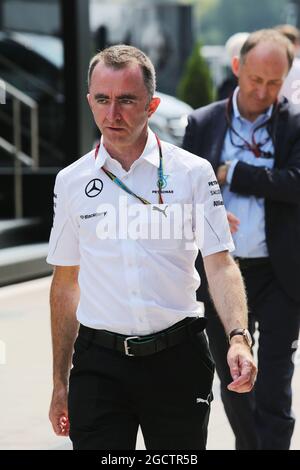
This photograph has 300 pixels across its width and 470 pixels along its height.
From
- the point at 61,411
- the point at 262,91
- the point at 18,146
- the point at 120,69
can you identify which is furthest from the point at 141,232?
the point at 18,146

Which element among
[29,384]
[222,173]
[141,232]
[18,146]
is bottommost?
[18,146]

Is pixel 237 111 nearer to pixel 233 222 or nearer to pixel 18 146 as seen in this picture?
pixel 233 222

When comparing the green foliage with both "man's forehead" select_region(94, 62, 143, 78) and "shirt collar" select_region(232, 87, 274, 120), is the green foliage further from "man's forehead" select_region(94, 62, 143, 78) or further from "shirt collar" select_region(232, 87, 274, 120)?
"man's forehead" select_region(94, 62, 143, 78)

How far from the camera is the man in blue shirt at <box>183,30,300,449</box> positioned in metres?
4.33

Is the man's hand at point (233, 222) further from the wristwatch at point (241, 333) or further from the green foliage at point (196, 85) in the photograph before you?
the green foliage at point (196, 85)

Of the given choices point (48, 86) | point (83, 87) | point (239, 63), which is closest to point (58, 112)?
point (48, 86)

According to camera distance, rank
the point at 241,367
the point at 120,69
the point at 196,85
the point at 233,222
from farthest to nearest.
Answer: the point at 196,85, the point at 233,222, the point at 120,69, the point at 241,367

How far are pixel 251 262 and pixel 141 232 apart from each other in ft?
4.60

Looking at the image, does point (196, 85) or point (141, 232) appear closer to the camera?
point (141, 232)

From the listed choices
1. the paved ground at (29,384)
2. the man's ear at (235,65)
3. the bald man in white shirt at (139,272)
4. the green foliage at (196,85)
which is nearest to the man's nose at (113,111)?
the bald man in white shirt at (139,272)

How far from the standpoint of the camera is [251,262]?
14.5 ft

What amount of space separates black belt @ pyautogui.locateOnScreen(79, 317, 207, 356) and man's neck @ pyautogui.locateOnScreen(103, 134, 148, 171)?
51 centimetres
